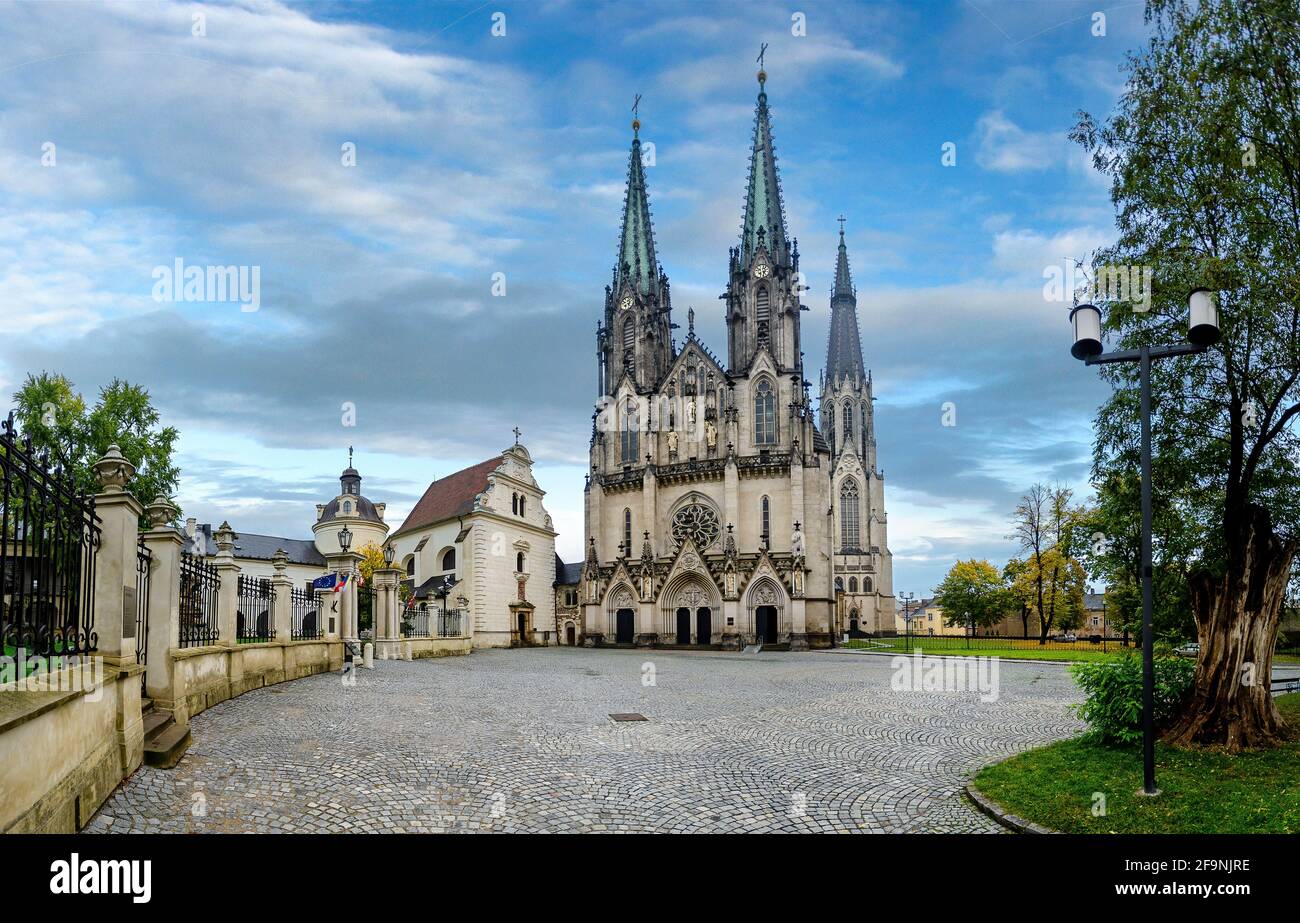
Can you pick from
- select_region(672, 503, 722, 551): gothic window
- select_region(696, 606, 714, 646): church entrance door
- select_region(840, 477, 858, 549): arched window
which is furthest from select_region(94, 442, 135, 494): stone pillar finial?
select_region(840, 477, 858, 549): arched window

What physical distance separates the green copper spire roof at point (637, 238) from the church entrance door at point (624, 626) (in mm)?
22493

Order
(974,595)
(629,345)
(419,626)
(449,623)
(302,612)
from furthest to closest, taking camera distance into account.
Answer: (974,595) → (629,345) → (449,623) → (419,626) → (302,612)

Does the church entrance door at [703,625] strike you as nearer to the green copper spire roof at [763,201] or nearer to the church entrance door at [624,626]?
the church entrance door at [624,626]

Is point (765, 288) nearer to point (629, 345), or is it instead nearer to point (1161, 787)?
point (629, 345)

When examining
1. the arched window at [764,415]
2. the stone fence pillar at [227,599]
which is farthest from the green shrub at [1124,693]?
the arched window at [764,415]

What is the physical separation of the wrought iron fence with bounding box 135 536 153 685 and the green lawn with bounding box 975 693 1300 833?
384 inches

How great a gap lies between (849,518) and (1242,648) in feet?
240

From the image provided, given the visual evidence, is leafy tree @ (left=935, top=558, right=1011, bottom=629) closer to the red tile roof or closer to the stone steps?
the red tile roof

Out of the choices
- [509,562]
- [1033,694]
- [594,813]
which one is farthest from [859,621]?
[594,813]

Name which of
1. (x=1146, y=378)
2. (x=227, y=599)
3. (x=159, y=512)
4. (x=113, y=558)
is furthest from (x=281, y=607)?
(x=1146, y=378)

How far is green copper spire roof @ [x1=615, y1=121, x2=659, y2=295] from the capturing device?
57.8 metres

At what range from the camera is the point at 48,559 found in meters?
6.56
